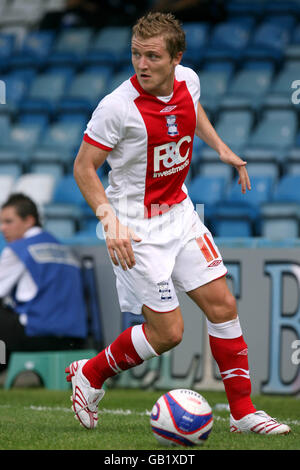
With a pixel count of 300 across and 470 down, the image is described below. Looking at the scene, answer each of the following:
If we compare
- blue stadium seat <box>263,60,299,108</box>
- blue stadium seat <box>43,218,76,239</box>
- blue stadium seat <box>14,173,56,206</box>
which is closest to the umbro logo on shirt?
blue stadium seat <box>43,218,76,239</box>

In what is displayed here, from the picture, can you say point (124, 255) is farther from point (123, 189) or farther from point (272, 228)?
point (272, 228)

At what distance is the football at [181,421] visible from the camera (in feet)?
12.5

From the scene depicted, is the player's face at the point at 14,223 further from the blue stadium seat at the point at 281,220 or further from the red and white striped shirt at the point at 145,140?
the red and white striped shirt at the point at 145,140

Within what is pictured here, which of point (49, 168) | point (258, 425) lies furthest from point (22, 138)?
point (258, 425)

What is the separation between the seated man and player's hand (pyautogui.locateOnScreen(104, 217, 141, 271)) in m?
3.34

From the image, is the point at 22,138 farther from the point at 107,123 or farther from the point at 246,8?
the point at 107,123

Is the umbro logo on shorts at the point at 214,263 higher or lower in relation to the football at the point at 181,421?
higher

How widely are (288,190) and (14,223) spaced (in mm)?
2720

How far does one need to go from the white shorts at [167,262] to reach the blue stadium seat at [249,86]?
19.3 feet

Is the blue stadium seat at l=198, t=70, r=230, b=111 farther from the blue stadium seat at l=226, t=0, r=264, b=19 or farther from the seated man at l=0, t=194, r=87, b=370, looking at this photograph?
the seated man at l=0, t=194, r=87, b=370

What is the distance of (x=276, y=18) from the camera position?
1121 cm

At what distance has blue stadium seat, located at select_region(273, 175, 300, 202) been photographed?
8.46 meters

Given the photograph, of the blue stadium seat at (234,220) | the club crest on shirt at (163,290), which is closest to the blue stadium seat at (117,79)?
the blue stadium seat at (234,220)

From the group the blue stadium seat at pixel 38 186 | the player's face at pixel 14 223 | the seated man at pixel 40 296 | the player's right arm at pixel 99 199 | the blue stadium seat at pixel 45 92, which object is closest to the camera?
the player's right arm at pixel 99 199
